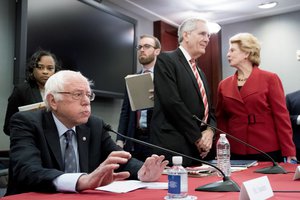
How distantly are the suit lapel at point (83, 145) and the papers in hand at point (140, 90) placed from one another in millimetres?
1090

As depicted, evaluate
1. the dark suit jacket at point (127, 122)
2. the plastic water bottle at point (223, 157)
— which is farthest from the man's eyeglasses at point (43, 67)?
the plastic water bottle at point (223, 157)

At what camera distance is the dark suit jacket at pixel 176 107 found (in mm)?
1976

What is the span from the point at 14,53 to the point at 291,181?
93.7 inches

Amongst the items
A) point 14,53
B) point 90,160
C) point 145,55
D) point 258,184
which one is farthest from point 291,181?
point 14,53

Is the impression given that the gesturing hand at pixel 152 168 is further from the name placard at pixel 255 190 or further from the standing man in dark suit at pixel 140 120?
the standing man in dark suit at pixel 140 120

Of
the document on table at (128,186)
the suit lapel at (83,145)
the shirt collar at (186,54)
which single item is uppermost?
the shirt collar at (186,54)

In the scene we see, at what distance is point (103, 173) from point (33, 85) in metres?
1.54

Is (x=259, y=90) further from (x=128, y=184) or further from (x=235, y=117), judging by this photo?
(x=128, y=184)

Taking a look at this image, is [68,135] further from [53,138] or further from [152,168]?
[152,168]

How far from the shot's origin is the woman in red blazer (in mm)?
2174

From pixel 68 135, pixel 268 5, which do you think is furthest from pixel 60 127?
pixel 268 5

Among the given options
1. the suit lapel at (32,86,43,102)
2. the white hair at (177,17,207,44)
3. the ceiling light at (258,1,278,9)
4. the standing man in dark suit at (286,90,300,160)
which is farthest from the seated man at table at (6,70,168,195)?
the ceiling light at (258,1,278,9)

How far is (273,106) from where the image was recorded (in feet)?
7.34

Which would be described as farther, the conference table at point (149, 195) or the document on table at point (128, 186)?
the document on table at point (128, 186)
